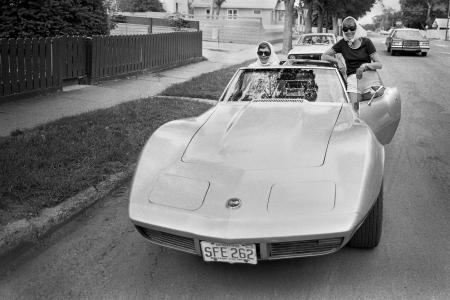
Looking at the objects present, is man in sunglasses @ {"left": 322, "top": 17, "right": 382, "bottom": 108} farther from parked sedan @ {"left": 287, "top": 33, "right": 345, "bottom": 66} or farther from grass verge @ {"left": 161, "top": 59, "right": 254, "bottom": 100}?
parked sedan @ {"left": 287, "top": 33, "right": 345, "bottom": 66}

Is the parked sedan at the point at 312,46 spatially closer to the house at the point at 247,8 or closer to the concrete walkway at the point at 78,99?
the concrete walkway at the point at 78,99

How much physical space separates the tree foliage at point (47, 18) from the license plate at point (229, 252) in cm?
993

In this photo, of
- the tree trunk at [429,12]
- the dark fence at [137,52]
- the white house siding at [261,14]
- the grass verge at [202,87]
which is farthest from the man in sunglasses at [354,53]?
the tree trunk at [429,12]

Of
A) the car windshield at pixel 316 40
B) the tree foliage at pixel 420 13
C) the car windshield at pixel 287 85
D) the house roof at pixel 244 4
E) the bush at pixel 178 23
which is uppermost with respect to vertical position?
the tree foliage at pixel 420 13

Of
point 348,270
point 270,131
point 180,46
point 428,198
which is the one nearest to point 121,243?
point 270,131

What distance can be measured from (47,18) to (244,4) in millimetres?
58385

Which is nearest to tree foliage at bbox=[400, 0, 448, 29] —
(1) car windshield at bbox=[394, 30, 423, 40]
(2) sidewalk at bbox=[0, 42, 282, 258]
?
(1) car windshield at bbox=[394, 30, 423, 40]

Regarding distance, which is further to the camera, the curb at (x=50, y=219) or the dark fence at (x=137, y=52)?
the dark fence at (x=137, y=52)

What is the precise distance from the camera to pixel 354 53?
6.68m

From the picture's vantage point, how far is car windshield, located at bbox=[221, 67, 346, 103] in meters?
5.09

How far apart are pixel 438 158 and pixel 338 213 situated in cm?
401

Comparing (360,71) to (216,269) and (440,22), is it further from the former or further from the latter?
(440,22)

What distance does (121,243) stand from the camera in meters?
4.16

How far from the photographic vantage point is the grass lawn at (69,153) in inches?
187
